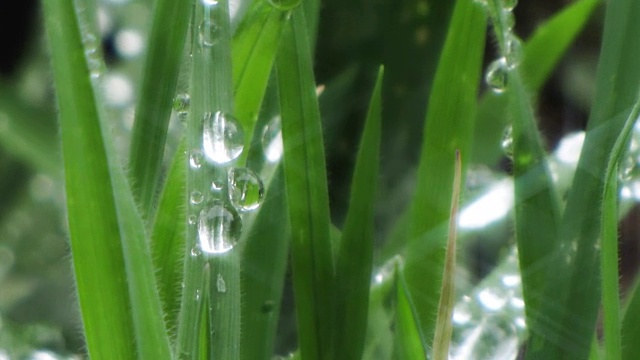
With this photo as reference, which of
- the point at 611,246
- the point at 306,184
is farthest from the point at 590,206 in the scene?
the point at 306,184

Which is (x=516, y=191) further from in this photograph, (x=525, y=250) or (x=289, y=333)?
(x=289, y=333)

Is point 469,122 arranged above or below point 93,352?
above

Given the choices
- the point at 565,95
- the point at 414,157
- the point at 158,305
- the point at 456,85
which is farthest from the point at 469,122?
the point at 565,95

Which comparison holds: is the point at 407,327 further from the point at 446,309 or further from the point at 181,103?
the point at 181,103

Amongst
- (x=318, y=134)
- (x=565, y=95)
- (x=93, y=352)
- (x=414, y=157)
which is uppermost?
(x=565, y=95)

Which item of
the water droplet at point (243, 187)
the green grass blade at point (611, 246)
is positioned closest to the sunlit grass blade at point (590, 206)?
the green grass blade at point (611, 246)

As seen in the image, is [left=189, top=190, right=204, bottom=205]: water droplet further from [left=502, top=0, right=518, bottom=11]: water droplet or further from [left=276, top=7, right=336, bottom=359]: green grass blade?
[left=502, top=0, right=518, bottom=11]: water droplet

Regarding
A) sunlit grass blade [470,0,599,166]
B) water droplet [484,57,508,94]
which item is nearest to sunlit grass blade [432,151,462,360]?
water droplet [484,57,508,94]
